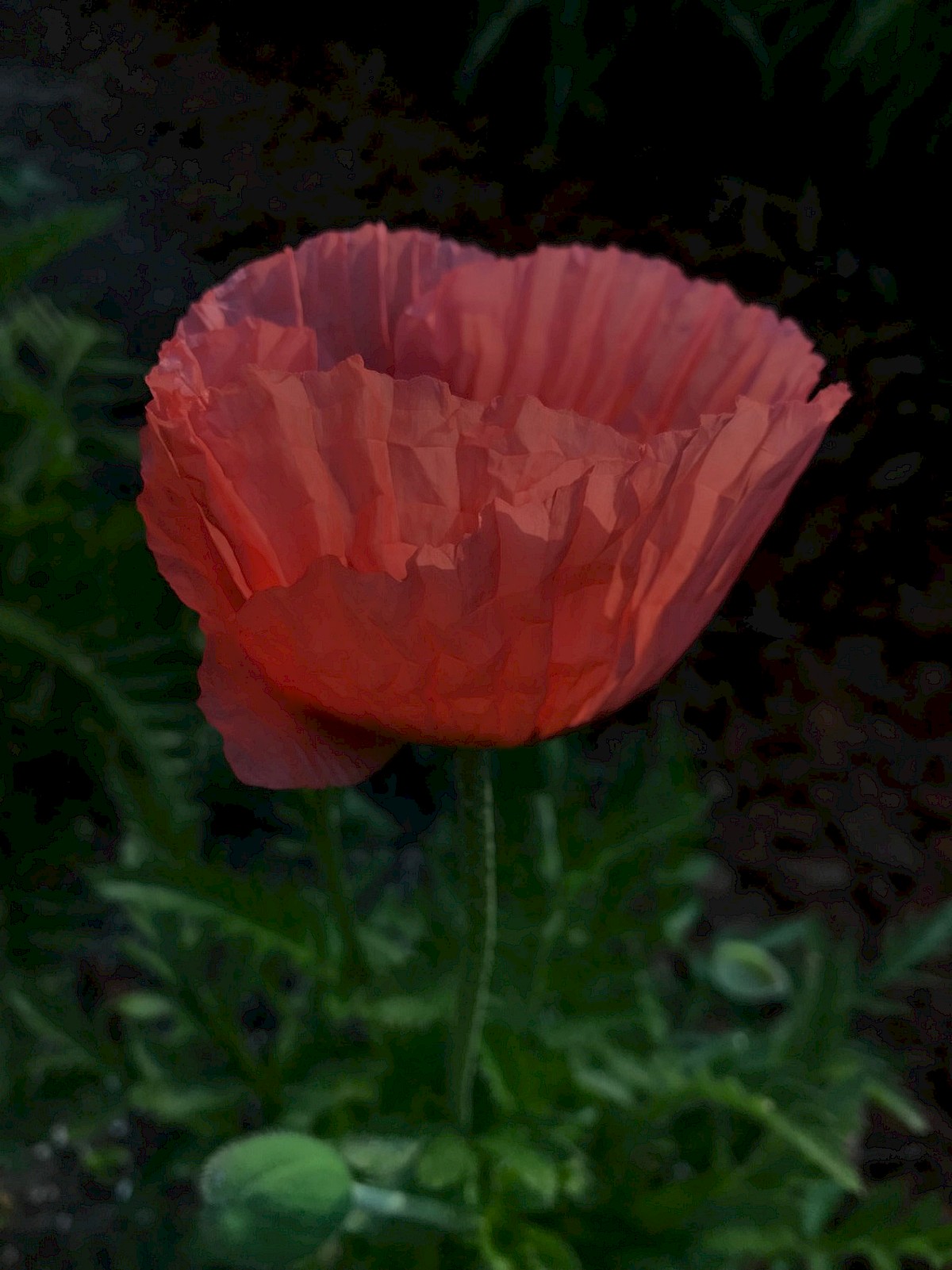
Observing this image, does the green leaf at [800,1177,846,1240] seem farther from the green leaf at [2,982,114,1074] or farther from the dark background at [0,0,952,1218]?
the green leaf at [2,982,114,1074]

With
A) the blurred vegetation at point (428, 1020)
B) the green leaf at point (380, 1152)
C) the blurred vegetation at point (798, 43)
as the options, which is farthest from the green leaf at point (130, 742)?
the blurred vegetation at point (798, 43)

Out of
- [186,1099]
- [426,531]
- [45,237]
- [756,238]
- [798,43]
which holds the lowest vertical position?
[186,1099]

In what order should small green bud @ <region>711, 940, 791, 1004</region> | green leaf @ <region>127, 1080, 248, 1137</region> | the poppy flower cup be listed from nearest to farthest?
the poppy flower cup, green leaf @ <region>127, 1080, 248, 1137</region>, small green bud @ <region>711, 940, 791, 1004</region>

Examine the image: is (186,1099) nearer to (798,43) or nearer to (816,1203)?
(816,1203)

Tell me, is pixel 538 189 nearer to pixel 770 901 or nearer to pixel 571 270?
pixel 770 901

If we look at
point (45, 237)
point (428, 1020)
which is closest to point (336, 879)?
point (428, 1020)

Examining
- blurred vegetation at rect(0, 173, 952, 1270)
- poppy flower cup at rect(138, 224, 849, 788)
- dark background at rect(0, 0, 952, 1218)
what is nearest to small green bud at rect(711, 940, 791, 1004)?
blurred vegetation at rect(0, 173, 952, 1270)

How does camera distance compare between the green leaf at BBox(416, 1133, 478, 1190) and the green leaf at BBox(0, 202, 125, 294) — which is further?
the green leaf at BBox(0, 202, 125, 294)
